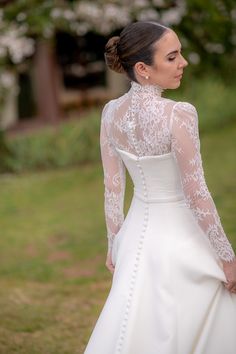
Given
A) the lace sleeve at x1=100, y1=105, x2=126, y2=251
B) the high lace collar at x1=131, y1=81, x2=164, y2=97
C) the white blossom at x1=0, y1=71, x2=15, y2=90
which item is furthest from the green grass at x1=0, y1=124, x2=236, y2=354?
the high lace collar at x1=131, y1=81, x2=164, y2=97

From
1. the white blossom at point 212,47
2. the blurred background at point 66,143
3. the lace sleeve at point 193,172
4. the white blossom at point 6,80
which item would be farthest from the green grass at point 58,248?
the white blossom at point 6,80

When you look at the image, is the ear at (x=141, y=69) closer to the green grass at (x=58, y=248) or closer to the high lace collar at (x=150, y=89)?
the high lace collar at (x=150, y=89)

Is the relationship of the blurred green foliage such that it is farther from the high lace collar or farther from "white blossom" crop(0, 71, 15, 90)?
the high lace collar

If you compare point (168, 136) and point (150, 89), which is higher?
point (150, 89)

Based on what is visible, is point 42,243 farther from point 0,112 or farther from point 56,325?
point 0,112

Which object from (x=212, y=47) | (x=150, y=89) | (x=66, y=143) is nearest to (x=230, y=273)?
(x=150, y=89)

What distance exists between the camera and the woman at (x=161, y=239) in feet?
10.5

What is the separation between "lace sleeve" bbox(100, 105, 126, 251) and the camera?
3.53 meters

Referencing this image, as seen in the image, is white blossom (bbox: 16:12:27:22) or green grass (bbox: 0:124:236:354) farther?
white blossom (bbox: 16:12:27:22)

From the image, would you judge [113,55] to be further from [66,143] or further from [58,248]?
[66,143]

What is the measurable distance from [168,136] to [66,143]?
9454mm

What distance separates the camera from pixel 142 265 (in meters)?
3.36

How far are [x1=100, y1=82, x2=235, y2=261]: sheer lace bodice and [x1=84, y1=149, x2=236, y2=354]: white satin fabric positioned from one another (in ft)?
0.26

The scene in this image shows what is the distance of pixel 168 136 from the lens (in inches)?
124
